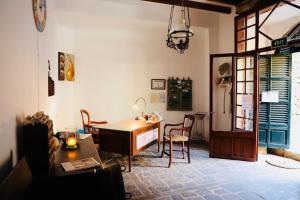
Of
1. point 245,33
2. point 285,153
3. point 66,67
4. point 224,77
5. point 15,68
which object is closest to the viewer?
point 15,68

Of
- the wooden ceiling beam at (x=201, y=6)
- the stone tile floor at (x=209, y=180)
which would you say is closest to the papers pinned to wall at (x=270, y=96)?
the stone tile floor at (x=209, y=180)

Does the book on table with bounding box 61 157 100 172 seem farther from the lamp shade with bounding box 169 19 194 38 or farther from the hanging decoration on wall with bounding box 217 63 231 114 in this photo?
the hanging decoration on wall with bounding box 217 63 231 114

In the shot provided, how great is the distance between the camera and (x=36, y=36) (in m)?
2.52

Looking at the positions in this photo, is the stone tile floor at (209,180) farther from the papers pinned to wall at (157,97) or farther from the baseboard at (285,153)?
the papers pinned to wall at (157,97)

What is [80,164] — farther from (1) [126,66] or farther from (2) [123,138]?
(1) [126,66]

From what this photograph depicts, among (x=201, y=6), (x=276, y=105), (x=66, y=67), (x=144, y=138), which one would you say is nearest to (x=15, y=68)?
(x=144, y=138)

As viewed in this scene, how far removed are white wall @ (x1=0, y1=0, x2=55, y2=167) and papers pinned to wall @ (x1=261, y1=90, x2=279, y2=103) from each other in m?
4.88

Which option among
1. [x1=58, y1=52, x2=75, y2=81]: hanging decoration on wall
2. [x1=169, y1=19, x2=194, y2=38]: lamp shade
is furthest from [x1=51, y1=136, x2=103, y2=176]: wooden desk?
[x1=58, y1=52, x2=75, y2=81]: hanging decoration on wall

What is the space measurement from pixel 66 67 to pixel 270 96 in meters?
5.05

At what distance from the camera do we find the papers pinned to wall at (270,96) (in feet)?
17.2

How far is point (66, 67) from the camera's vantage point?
Answer: 5844mm

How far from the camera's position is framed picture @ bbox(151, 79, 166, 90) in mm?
6617

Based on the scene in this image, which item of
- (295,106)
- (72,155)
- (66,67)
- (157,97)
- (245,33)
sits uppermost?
(245,33)

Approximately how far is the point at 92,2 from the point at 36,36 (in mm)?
2620
